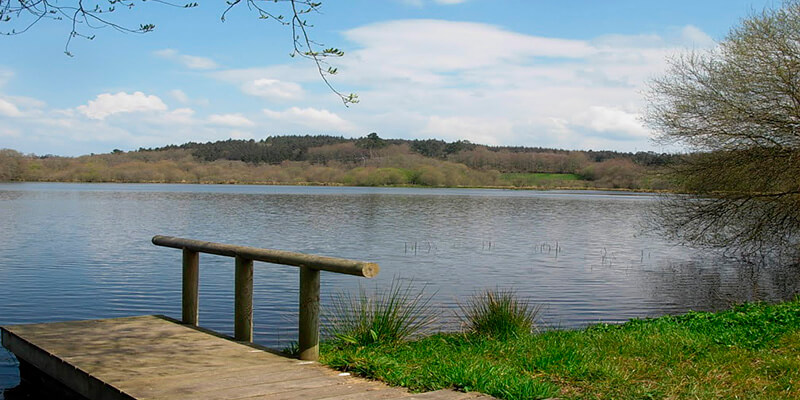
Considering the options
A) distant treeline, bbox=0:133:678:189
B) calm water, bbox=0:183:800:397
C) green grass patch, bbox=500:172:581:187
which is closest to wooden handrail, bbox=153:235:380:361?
calm water, bbox=0:183:800:397

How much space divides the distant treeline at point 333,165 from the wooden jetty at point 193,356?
344ft

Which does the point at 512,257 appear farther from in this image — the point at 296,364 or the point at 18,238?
the point at 296,364

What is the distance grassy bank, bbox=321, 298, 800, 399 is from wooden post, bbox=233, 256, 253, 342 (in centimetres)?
81

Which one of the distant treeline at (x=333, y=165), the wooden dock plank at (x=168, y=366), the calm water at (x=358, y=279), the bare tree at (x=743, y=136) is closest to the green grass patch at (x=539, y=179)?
the distant treeline at (x=333, y=165)

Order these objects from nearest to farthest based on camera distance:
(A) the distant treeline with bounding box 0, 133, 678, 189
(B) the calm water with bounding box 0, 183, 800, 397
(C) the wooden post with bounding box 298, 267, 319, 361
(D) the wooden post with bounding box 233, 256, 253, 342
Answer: (C) the wooden post with bounding box 298, 267, 319, 361
(D) the wooden post with bounding box 233, 256, 253, 342
(B) the calm water with bounding box 0, 183, 800, 397
(A) the distant treeline with bounding box 0, 133, 678, 189

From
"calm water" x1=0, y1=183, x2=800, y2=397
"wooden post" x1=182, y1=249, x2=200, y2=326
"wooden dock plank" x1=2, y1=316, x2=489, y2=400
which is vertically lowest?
"calm water" x1=0, y1=183, x2=800, y2=397

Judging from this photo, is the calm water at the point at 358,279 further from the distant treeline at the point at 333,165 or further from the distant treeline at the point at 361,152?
Result: the distant treeline at the point at 361,152

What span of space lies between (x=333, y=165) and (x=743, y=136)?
144417mm

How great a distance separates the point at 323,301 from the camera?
14.4 metres

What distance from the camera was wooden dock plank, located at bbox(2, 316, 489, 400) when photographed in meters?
5.21

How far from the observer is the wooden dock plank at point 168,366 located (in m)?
5.21

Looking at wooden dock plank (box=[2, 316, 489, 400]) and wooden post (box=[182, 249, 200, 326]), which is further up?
wooden post (box=[182, 249, 200, 326])

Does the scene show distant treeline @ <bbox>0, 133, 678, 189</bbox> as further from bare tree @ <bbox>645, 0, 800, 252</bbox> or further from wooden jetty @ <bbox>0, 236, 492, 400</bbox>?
wooden jetty @ <bbox>0, 236, 492, 400</bbox>

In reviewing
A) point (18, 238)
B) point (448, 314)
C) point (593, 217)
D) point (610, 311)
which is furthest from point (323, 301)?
point (593, 217)
